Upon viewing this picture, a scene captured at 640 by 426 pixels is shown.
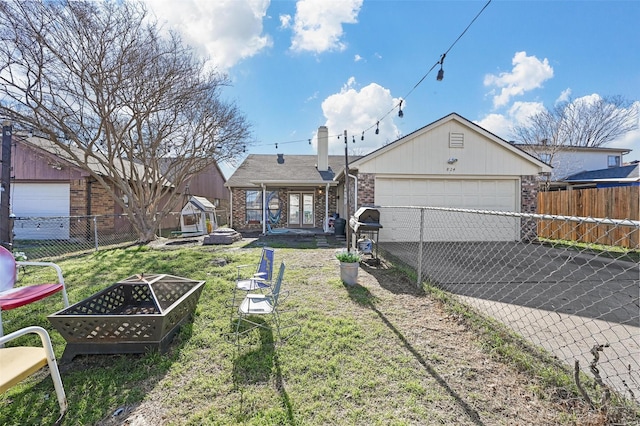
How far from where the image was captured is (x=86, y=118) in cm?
967

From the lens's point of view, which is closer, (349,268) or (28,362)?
(28,362)

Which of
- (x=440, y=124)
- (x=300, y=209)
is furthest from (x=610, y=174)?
(x=300, y=209)

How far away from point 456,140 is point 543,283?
6193 millimetres

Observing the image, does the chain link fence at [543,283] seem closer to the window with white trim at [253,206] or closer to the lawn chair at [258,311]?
the lawn chair at [258,311]

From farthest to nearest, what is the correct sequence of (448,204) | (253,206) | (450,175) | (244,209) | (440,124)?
(253,206), (244,209), (448,204), (450,175), (440,124)

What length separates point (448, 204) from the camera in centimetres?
1021

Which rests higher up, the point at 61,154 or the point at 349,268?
the point at 61,154

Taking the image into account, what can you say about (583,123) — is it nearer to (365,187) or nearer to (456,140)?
(456,140)

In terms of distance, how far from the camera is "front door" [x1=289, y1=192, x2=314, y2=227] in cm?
1549

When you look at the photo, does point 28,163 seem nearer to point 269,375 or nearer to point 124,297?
point 124,297

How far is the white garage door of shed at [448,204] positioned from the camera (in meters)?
9.98

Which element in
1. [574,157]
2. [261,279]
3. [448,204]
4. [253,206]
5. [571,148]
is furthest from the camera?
[574,157]

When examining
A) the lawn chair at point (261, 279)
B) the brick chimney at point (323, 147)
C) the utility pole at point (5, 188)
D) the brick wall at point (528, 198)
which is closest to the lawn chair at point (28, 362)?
the lawn chair at point (261, 279)

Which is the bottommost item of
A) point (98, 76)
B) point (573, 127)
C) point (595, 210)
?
point (595, 210)
